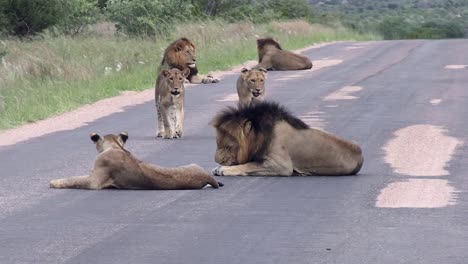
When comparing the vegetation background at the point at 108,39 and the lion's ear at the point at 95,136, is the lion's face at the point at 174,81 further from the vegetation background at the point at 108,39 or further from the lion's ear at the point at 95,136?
the lion's ear at the point at 95,136

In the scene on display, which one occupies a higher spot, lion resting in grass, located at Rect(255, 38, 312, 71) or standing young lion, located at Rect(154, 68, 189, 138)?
standing young lion, located at Rect(154, 68, 189, 138)

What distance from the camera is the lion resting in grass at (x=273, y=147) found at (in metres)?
11.8

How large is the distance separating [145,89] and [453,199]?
12.9 metres

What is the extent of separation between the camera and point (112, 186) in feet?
36.0

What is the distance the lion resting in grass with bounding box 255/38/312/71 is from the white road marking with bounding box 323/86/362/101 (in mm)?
3977

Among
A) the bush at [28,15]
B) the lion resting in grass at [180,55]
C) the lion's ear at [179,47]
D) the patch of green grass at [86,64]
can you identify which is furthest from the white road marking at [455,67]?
the bush at [28,15]

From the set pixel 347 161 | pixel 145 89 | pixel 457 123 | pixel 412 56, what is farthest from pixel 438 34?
pixel 347 161

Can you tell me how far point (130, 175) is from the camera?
35.5 ft

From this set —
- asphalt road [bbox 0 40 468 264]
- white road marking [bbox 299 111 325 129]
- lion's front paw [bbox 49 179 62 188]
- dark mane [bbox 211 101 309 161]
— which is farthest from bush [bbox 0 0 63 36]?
lion's front paw [bbox 49 179 62 188]

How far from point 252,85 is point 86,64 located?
10716 mm

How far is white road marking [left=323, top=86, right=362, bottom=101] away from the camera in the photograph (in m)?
20.7

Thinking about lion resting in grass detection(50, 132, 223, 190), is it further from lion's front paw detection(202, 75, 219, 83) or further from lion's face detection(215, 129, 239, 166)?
lion's front paw detection(202, 75, 219, 83)

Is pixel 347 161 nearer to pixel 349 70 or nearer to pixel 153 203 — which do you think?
pixel 153 203

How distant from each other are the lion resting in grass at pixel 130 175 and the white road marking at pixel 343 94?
968cm
